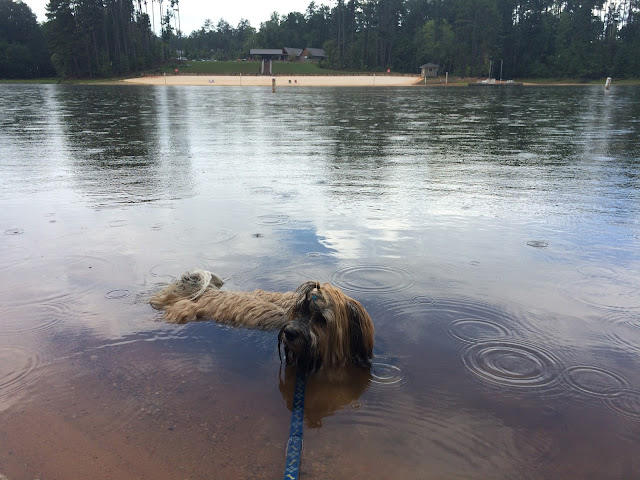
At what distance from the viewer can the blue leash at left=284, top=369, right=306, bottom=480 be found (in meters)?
2.61

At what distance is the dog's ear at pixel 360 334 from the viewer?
11.0 ft

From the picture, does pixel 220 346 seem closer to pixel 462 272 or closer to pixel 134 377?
pixel 134 377

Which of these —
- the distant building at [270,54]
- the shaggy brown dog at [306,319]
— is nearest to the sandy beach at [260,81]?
the distant building at [270,54]

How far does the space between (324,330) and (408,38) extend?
133681 millimetres

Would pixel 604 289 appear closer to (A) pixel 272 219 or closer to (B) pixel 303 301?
(B) pixel 303 301

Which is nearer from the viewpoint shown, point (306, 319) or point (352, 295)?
point (306, 319)

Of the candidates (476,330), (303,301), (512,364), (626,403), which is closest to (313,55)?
(476,330)

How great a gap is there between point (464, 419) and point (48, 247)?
4850 mm

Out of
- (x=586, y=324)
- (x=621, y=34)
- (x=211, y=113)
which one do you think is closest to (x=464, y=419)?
(x=586, y=324)

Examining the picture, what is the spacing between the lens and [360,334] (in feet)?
11.3

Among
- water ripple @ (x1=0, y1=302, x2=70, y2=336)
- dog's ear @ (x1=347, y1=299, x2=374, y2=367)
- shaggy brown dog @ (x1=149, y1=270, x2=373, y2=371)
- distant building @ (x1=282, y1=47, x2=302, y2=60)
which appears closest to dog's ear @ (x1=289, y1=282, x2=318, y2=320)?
shaggy brown dog @ (x1=149, y1=270, x2=373, y2=371)

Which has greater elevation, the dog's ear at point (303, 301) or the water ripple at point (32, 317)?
the dog's ear at point (303, 301)

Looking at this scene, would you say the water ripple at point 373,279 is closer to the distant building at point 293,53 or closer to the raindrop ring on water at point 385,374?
the raindrop ring on water at point 385,374

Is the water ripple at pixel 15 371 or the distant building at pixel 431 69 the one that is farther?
the distant building at pixel 431 69
